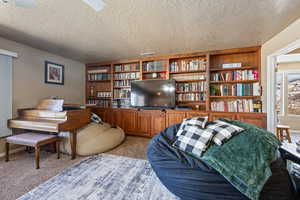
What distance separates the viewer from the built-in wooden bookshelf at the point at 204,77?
Result: 9.32 feet

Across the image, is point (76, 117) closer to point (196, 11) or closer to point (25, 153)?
point (25, 153)

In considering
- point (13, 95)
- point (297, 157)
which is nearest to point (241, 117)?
point (297, 157)

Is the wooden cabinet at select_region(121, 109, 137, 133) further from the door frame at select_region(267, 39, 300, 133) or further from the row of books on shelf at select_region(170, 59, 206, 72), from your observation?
the door frame at select_region(267, 39, 300, 133)

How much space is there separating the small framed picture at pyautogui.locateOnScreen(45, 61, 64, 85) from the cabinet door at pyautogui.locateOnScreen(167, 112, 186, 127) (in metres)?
2.91

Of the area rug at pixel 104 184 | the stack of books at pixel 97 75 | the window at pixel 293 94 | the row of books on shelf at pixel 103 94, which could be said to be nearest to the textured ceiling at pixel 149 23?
the stack of books at pixel 97 75

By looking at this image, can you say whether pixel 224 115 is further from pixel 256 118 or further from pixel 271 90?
pixel 271 90

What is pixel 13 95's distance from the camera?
245 cm

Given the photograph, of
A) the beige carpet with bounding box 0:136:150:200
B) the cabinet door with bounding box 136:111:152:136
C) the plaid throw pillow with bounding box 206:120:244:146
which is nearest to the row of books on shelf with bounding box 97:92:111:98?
the cabinet door with bounding box 136:111:152:136

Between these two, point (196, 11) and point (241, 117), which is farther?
point (241, 117)

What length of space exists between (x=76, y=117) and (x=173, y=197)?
6.37ft

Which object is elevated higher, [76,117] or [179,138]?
[76,117]

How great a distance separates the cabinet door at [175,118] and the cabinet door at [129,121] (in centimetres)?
91

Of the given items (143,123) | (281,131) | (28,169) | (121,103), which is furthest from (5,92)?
Result: (281,131)

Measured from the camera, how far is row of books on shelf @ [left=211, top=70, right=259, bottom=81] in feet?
9.18
